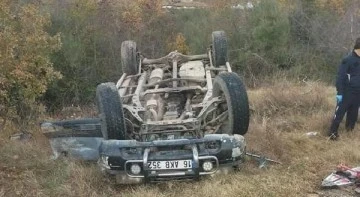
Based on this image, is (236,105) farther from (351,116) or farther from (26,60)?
(26,60)

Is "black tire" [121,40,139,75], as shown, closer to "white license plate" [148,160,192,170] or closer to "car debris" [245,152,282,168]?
"car debris" [245,152,282,168]

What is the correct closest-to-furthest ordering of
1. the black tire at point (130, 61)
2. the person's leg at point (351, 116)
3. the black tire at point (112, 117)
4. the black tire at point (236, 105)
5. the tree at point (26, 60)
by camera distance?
1. the black tire at point (112, 117)
2. the black tire at point (236, 105)
3. the person's leg at point (351, 116)
4. the black tire at point (130, 61)
5. the tree at point (26, 60)

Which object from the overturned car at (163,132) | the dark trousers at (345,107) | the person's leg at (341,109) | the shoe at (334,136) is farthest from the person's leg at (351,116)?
the overturned car at (163,132)

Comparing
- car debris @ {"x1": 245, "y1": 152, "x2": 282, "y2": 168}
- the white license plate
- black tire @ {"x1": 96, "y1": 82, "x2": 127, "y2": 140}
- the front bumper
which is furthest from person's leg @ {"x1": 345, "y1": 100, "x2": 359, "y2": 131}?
black tire @ {"x1": 96, "y1": 82, "x2": 127, "y2": 140}

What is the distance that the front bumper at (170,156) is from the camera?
4855 millimetres

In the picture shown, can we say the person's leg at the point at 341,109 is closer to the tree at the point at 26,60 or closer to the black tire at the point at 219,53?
the black tire at the point at 219,53

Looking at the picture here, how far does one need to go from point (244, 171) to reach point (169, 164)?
98cm

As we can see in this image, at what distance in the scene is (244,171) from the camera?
5.38 m

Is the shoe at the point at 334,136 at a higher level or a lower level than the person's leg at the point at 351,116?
lower

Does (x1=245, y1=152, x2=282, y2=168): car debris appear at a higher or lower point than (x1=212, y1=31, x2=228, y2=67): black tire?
lower

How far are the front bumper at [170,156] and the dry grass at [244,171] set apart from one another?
6.0 inches

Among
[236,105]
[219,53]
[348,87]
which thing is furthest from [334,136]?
[219,53]

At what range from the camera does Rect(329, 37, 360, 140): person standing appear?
21.0ft

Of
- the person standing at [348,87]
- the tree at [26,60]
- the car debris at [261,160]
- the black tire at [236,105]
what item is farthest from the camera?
the tree at [26,60]
